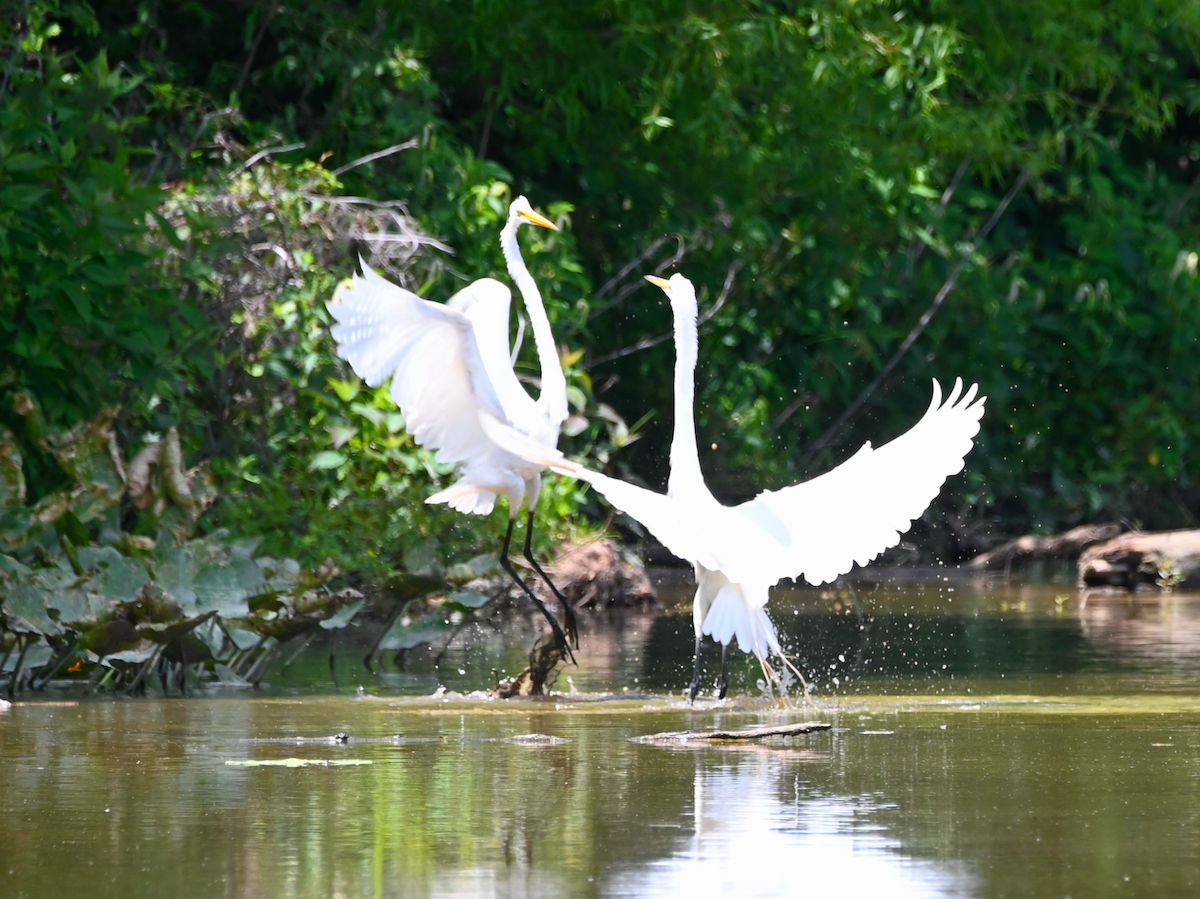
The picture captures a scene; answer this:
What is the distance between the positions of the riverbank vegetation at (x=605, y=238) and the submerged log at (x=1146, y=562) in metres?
1.95

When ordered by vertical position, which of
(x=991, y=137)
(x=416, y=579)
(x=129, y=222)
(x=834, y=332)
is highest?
(x=991, y=137)

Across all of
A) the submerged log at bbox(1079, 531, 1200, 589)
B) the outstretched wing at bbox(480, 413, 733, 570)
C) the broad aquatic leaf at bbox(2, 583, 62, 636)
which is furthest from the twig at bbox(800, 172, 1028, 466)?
the broad aquatic leaf at bbox(2, 583, 62, 636)

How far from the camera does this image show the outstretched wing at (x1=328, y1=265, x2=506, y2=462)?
7582 mm

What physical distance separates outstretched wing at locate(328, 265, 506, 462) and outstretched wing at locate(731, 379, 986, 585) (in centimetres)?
143

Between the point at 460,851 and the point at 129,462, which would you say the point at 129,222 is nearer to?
the point at 129,462

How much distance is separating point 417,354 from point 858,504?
1.93m

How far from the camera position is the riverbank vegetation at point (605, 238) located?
929 cm

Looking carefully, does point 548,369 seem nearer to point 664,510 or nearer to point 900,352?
point 664,510

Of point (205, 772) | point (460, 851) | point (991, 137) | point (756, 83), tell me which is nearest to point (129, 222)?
point (205, 772)

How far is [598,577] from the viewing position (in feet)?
39.3

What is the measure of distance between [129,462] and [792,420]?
8.26 m

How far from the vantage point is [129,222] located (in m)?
8.80

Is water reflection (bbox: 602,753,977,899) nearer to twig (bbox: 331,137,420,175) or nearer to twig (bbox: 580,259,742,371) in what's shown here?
twig (bbox: 331,137,420,175)

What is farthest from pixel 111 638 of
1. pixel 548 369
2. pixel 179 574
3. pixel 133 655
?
pixel 548 369
